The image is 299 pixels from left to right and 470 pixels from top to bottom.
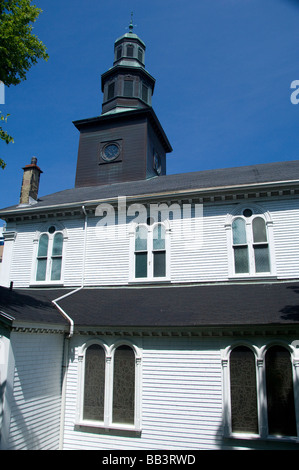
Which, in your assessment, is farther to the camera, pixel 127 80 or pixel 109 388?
pixel 127 80

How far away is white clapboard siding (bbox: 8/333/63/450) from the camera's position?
336 inches

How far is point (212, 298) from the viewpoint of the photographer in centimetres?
1052

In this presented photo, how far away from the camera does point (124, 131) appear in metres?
20.0

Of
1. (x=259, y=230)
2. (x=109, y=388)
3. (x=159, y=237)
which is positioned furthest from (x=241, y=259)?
(x=109, y=388)

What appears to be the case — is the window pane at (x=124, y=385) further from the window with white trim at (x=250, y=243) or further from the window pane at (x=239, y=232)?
the window pane at (x=239, y=232)

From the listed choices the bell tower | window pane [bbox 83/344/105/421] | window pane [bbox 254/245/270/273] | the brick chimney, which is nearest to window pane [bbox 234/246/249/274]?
window pane [bbox 254/245/270/273]

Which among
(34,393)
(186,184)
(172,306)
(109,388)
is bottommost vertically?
(34,393)

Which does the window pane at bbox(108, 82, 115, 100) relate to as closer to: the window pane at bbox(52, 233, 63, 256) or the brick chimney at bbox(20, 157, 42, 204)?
the brick chimney at bbox(20, 157, 42, 204)

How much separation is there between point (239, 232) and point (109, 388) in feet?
23.0

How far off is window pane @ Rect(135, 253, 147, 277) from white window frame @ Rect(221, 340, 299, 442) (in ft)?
15.8

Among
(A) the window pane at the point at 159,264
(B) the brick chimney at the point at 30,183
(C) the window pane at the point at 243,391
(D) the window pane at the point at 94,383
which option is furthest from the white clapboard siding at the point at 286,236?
(B) the brick chimney at the point at 30,183

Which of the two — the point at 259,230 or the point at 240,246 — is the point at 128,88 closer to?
the point at 259,230
